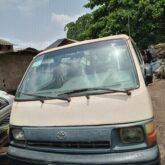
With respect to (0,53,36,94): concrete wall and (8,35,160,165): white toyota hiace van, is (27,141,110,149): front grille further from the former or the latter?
(0,53,36,94): concrete wall

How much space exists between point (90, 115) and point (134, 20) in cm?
2216

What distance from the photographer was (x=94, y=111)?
12.0 ft

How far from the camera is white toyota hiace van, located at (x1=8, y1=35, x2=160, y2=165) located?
3496 millimetres

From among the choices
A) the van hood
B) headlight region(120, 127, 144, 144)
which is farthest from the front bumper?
the van hood

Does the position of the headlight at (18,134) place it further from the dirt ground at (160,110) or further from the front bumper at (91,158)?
the dirt ground at (160,110)

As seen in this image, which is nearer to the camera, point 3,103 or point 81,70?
point 81,70

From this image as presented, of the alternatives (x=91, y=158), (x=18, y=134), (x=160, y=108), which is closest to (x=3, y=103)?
(x=18, y=134)

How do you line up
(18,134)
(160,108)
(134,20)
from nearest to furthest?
(18,134) → (160,108) → (134,20)

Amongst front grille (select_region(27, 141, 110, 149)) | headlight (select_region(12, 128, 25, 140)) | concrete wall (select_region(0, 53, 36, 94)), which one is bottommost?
concrete wall (select_region(0, 53, 36, 94))

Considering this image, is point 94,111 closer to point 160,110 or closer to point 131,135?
point 131,135

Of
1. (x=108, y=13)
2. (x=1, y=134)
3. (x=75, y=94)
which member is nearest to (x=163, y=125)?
(x=1, y=134)

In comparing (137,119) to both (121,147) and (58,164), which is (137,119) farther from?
(58,164)

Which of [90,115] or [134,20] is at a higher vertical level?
[134,20]

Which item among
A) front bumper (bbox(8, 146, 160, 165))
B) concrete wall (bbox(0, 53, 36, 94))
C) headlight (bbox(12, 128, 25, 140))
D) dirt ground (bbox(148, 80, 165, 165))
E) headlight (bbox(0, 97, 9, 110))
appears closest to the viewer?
front bumper (bbox(8, 146, 160, 165))
